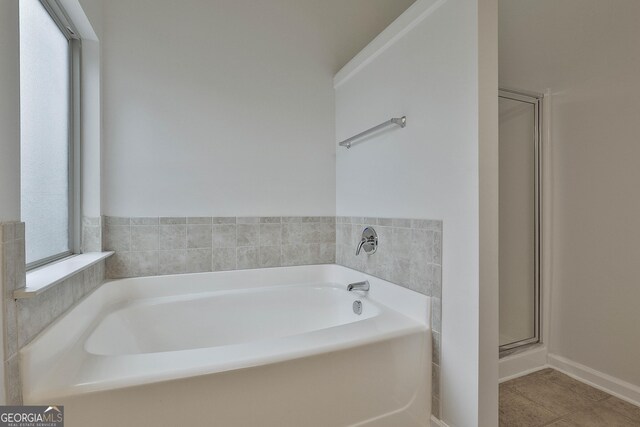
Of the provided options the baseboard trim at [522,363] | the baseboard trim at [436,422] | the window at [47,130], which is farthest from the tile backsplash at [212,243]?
the baseboard trim at [522,363]

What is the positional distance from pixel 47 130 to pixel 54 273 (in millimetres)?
698

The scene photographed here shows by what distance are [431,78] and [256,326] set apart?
1.77 metres

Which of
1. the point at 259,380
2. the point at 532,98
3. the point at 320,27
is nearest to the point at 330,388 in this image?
the point at 259,380

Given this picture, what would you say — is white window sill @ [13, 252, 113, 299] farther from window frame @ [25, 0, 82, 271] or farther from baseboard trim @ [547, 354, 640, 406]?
baseboard trim @ [547, 354, 640, 406]

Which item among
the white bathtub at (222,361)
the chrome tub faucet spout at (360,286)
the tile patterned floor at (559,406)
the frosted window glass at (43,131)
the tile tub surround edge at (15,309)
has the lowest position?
the tile patterned floor at (559,406)

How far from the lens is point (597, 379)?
1842 millimetres

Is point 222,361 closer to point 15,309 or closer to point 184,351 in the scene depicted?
point 184,351

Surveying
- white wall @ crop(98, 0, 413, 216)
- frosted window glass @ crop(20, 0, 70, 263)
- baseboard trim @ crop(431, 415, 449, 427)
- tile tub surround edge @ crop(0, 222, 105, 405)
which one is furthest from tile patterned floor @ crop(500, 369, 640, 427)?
frosted window glass @ crop(20, 0, 70, 263)

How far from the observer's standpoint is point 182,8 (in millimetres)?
1983

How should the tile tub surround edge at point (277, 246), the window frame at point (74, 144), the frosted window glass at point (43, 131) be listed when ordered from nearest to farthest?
the frosted window glass at point (43, 131), the tile tub surround edge at point (277, 246), the window frame at point (74, 144)

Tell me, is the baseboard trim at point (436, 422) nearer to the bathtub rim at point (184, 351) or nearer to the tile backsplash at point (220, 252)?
the tile backsplash at point (220, 252)

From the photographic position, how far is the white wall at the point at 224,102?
6.14 ft

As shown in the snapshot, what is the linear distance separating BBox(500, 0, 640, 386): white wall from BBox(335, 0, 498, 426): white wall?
1.15 metres

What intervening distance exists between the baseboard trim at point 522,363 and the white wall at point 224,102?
1554mm
